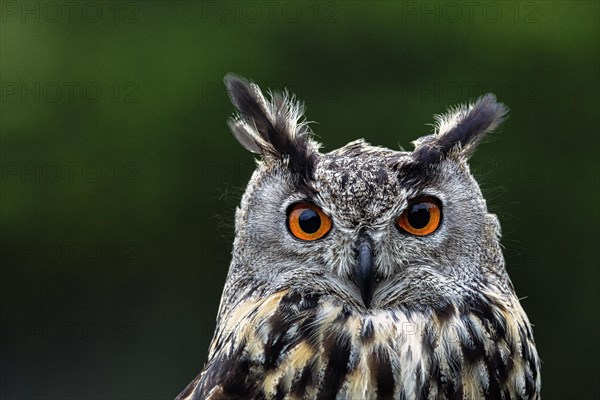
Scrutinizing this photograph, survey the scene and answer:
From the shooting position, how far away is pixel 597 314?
6664 millimetres

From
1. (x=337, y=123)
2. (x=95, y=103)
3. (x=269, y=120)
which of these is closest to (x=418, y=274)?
(x=269, y=120)

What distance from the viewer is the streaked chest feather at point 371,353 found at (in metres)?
2.21

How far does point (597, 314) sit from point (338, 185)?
16.1ft

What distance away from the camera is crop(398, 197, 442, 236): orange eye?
2.41 m

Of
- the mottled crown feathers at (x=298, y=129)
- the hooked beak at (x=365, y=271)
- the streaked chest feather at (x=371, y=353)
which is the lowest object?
the streaked chest feather at (x=371, y=353)

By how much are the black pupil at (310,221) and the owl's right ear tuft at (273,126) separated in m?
0.11

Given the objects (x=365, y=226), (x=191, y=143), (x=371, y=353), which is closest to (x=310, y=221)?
(x=365, y=226)

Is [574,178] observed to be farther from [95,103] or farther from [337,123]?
[95,103]

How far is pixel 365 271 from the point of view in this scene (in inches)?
91.3

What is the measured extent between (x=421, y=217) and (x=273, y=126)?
0.51 metres
